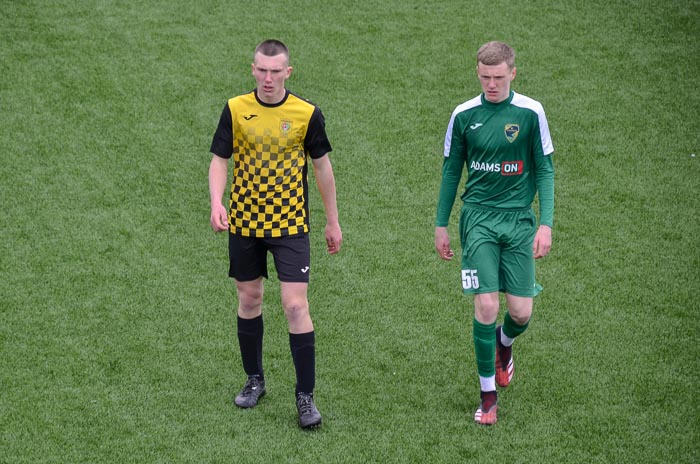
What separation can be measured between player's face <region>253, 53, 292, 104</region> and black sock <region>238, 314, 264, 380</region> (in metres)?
1.31

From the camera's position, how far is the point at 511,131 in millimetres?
5438

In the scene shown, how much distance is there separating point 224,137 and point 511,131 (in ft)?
4.94

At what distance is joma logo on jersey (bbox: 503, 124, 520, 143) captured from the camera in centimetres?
544

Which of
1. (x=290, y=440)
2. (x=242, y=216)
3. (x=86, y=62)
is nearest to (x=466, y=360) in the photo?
(x=290, y=440)

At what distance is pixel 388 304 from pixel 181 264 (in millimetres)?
1532

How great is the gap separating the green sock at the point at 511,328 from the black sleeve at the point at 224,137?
184cm

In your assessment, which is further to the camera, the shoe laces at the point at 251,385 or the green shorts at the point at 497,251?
the shoe laces at the point at 251,385

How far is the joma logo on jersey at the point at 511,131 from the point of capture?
17.8 feet

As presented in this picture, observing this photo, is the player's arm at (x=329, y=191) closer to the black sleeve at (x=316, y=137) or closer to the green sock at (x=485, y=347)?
the black sleeve at (x=316, y=137)

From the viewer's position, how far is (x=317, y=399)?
5953mm

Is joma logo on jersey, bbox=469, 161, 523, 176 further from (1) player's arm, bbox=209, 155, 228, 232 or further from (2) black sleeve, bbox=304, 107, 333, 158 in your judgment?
(1) player's arm, bbox=209, 155, 228, 232

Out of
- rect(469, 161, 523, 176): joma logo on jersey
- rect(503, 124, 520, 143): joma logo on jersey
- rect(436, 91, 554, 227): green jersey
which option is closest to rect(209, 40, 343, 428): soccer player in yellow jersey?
rect(436, 91, 554, 227): green jersey

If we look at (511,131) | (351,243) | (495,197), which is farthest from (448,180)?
(351,243)

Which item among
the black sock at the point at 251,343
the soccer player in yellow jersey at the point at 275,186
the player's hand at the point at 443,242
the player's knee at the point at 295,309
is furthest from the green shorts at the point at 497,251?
the black sock at the point at 251,343
